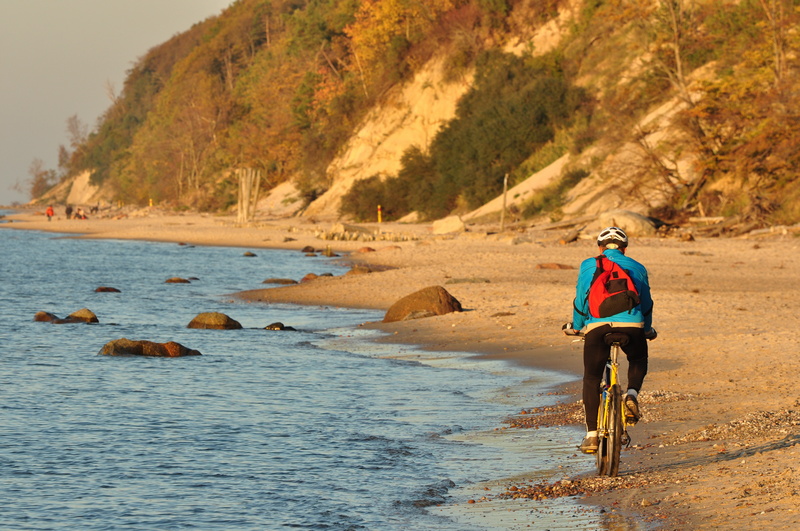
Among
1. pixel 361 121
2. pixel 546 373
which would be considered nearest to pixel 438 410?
pixel 546 373

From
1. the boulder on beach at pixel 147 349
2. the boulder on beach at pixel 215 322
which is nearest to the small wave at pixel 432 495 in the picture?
the boulder on beach at pixel 147 349

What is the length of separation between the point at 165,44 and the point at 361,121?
244ft

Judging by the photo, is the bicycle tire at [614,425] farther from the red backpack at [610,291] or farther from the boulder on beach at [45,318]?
the boulder on beach at [45,318]

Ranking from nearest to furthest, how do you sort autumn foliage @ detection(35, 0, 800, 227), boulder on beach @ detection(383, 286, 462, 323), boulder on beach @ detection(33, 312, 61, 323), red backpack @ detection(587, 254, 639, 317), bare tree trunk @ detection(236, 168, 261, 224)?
red backpack @ detection(587, 254, 639, 317) → boulder on beach @ detection(383, 286, 462, 323) → boulder on beach @ detection(33, 312, 61, 323) → autumn foliage @ detection(35, 0, 800, 227) → bare tree trunk @ detection(236, 168, 261, 224)

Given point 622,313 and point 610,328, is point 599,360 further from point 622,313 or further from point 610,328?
point 622,313

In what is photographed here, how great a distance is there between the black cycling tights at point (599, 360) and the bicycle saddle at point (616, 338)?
0.02m

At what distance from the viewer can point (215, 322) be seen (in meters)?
18.2

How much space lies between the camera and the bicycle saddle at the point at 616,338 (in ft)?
22.1

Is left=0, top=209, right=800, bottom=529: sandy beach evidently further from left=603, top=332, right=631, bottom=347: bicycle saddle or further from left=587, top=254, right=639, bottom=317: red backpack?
left=587, top=254, right=639, bottom=317: red backpack

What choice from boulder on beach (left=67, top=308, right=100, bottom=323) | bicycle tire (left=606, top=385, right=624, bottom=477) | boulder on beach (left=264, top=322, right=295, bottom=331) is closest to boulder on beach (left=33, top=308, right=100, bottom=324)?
boulder on beach (left=67, top=308, right=100, bottom=323)

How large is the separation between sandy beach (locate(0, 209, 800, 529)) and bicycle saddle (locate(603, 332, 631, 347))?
3.38 feet

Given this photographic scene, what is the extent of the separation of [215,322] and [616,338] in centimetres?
1247

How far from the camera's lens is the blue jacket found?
6.70 metres

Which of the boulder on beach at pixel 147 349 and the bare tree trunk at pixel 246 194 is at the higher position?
the bare tree trunk at pixel 246 194
